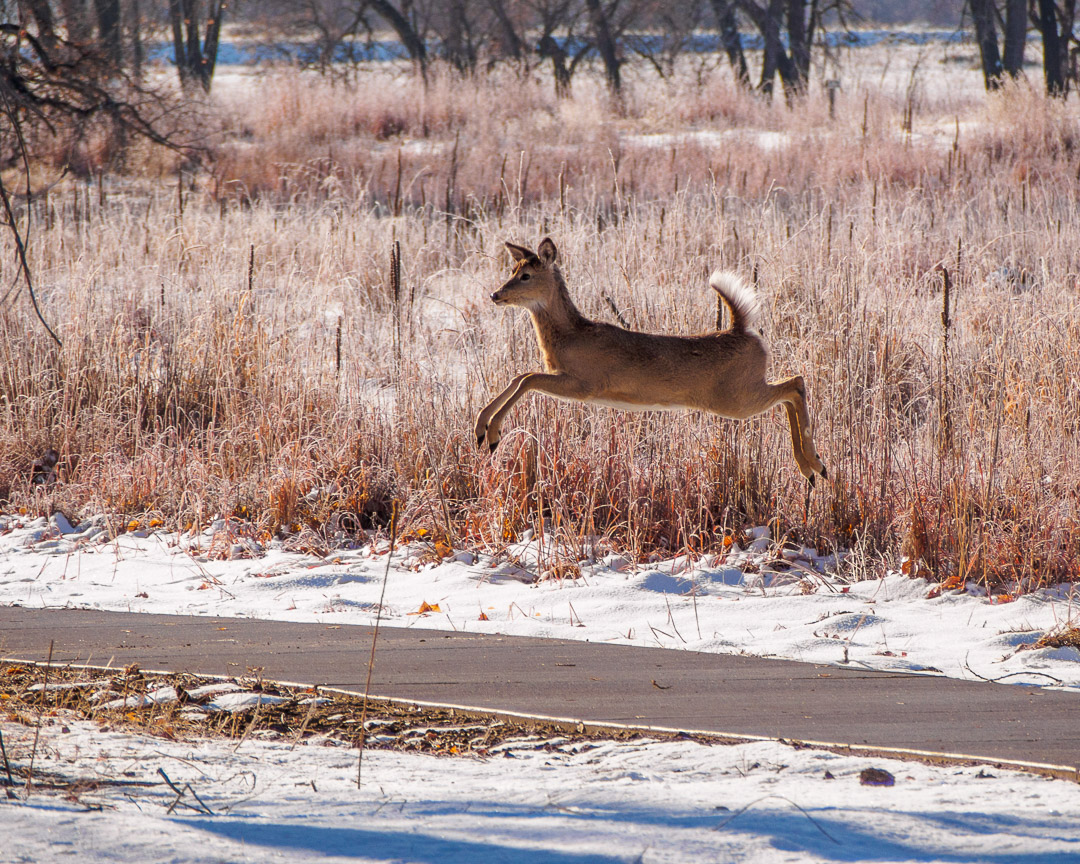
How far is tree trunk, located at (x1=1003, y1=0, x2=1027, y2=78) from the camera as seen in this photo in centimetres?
2656

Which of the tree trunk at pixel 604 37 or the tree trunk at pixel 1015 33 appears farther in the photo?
the tree trunk at pixel 604 37

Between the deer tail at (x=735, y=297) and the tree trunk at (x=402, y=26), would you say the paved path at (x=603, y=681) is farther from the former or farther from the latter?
the tree trunk at (x=402, y=26)

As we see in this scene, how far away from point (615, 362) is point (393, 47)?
52.2 metres

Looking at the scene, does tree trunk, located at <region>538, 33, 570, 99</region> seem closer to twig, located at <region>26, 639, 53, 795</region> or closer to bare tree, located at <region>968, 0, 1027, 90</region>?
bare tree, located at <region>968, 0, 1027, 90</region>

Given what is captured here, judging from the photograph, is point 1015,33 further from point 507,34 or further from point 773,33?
point 507,34

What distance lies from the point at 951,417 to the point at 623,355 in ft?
13.2

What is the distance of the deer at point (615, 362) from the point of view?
3961 mm

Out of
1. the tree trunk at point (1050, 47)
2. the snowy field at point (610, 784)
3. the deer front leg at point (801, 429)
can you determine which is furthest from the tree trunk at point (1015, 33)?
the deer front leg at point (801, 429)

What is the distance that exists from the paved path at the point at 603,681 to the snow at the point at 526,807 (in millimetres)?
322

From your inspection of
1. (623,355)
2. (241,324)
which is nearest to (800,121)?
(241,324)

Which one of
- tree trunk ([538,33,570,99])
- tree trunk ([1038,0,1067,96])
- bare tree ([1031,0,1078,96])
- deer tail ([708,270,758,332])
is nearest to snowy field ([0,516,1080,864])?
deer tail ([708,270,758,332])

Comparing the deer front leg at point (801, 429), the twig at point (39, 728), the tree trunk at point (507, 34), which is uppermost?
the tree trunk at point (507, 34)

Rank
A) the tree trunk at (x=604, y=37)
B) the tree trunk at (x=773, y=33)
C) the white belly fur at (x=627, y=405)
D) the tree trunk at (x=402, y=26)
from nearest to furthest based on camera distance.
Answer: the white belly fur at (x=627, y=405)
the tree trunk at (x=773, y=33)
the tree trunk at (x=604, y=37)
the tree trunk at (x=402, y=26)

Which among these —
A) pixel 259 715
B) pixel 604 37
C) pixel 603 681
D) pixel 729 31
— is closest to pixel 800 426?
pixel 603 681
